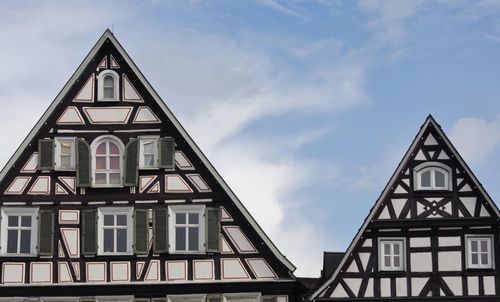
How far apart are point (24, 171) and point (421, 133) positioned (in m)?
14.1

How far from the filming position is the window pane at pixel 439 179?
47625 millimetres

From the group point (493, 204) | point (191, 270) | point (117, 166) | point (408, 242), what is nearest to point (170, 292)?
point (191, 270)

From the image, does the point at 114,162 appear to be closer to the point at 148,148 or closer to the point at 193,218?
the point at 148,148

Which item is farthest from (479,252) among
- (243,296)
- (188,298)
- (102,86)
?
(102,86)

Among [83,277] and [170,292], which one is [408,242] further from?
[83,277]

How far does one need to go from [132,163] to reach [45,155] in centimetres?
310

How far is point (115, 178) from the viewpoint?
48.9 meters

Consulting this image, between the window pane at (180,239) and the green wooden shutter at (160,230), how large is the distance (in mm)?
443

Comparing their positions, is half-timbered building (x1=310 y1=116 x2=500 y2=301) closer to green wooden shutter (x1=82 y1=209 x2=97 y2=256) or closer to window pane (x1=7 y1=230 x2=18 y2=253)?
green wooden shutter (x1=82 y1=209 x2=97 y2=256)

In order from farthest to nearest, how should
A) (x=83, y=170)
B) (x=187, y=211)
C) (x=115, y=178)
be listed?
(x=115, y=178)
(x=83, y=170)
(x=187, y=211)

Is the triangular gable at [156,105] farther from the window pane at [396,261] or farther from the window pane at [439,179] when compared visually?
the window pane at [439,179]

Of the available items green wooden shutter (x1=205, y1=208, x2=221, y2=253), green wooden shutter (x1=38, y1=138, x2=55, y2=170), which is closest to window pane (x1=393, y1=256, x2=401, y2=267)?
green wooden shutter (x1=205, y1=208, x2=221, y2=253)

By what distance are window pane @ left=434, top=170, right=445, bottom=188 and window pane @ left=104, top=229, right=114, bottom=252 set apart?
37.8ft

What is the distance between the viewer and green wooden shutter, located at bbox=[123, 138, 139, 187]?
160 ft
